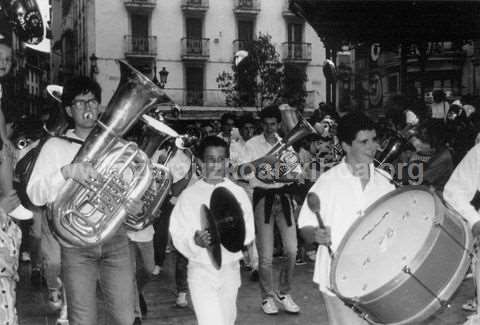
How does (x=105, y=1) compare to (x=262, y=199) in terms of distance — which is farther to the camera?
(x=105, y=1)

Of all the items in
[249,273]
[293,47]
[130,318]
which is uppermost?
[293,47]

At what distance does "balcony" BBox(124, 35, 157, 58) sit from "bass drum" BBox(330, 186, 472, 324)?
2106 centimetres

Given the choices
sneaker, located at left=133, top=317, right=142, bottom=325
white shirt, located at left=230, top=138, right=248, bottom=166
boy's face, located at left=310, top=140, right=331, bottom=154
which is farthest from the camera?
boy's face, located at left=310, top=140, right=331, bottom=154

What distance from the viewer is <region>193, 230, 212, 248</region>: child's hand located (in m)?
3.96

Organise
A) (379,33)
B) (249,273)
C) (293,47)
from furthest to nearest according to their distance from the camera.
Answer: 1. (293,47)
2. (379,33)
3. (249,273)

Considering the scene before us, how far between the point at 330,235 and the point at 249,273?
4.24m

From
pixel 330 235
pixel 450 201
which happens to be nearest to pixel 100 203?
pixel 330 235

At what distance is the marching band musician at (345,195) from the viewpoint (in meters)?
3.73

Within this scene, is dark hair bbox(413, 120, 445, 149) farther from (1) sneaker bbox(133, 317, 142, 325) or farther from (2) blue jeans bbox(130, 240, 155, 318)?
(1) sneaker bbox(133, 317, 142, 325)

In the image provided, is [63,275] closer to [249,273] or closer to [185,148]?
[185,148]

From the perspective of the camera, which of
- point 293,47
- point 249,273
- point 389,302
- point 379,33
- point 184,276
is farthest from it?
point 293,47

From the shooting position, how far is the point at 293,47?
85.8 feet

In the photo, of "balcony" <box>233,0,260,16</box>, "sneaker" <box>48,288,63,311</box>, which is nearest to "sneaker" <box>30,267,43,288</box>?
"sneaker" <box>48,288,63,311</box>

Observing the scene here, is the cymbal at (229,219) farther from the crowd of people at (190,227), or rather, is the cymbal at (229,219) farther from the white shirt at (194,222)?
the white shirt at (194,222)
